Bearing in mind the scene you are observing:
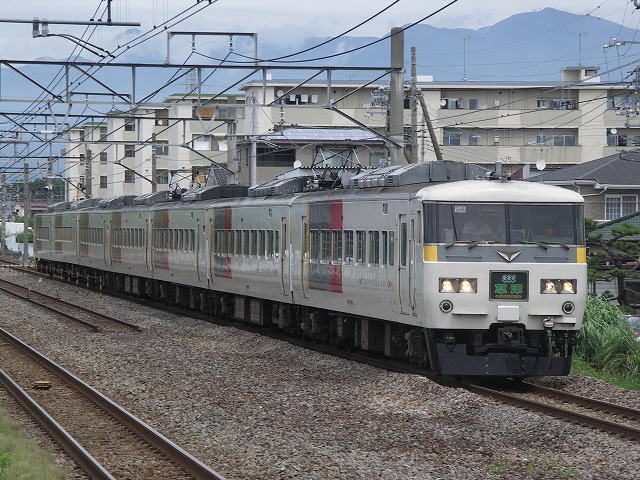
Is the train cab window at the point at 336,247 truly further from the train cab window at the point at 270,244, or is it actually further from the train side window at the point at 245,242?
the train side window at the point at 245,242

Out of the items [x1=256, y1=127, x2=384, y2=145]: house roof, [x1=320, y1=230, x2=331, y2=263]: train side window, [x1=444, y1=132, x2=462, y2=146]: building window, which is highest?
[x1=444, y1=132, x2=462, y2=146]: building window

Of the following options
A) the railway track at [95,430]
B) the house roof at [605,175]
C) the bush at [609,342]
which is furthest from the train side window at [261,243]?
the house roof at [605,175]

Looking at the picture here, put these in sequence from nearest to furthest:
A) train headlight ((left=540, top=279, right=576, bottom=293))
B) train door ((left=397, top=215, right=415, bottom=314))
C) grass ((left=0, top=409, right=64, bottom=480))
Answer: grass ((left=0, top=409, right=64, bottom=480)) < train headlight ((left=540, top=279, right=576, bottom=293)) < train door ((left=397, top=215, right=415, bottom=314))

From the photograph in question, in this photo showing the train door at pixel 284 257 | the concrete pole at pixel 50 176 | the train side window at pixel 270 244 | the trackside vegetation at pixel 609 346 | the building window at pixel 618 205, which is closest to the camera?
the trackside vegetation at pixel 609 346

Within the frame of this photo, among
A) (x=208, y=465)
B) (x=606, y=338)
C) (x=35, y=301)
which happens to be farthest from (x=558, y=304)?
(x=35, y=301)

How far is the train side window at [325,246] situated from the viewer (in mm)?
17750

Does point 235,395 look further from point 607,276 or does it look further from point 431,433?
point 607,276

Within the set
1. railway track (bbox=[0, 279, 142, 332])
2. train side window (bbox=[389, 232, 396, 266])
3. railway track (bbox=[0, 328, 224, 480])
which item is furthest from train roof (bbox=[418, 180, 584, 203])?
railway track (bbox=[0, 279, 142, 332])

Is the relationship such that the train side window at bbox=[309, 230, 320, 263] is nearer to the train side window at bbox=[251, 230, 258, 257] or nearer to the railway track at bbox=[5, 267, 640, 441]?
the railway track at bbox=[5, 267, 640, 441]

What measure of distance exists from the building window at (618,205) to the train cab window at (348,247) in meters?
23.6

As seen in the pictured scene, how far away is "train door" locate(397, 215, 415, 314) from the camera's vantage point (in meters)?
14.2

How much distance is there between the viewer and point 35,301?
31891 millimetres

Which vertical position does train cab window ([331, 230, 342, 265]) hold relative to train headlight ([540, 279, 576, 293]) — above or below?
above

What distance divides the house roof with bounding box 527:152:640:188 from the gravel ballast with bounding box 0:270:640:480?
21271 millimetres
